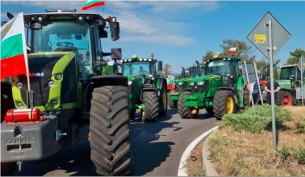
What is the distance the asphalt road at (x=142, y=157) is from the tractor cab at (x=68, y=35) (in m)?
1.67

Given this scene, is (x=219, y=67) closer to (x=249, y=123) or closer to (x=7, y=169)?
(x=249, y=123)

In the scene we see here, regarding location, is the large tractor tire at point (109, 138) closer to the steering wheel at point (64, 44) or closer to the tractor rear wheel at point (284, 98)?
the steering wheel at point (64, 44)

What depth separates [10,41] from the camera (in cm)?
467

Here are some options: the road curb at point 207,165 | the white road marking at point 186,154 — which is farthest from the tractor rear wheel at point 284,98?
the road curb at point 207,165

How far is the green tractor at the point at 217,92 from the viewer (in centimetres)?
1244

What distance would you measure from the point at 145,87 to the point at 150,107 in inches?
59.1

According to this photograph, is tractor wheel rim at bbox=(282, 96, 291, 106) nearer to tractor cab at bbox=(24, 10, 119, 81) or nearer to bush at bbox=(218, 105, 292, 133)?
bush at bbox=(218, 105, 292, 133)

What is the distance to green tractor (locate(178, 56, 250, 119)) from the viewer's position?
12.4 meters

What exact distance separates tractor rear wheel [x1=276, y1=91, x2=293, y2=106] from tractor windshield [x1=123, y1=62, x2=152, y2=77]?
728 cm

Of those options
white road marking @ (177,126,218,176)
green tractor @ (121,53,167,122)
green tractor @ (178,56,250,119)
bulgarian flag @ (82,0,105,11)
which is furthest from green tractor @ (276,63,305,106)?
bulgarian flag @ (82,0,105,11)

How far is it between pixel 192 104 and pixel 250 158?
712 centimetres

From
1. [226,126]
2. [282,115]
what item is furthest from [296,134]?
[282,115]

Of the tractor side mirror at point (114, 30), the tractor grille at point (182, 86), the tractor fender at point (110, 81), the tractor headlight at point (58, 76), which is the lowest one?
the tractor grille at point (182, 86)

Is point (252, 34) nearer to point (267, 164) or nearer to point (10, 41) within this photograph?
point (267, 164)
